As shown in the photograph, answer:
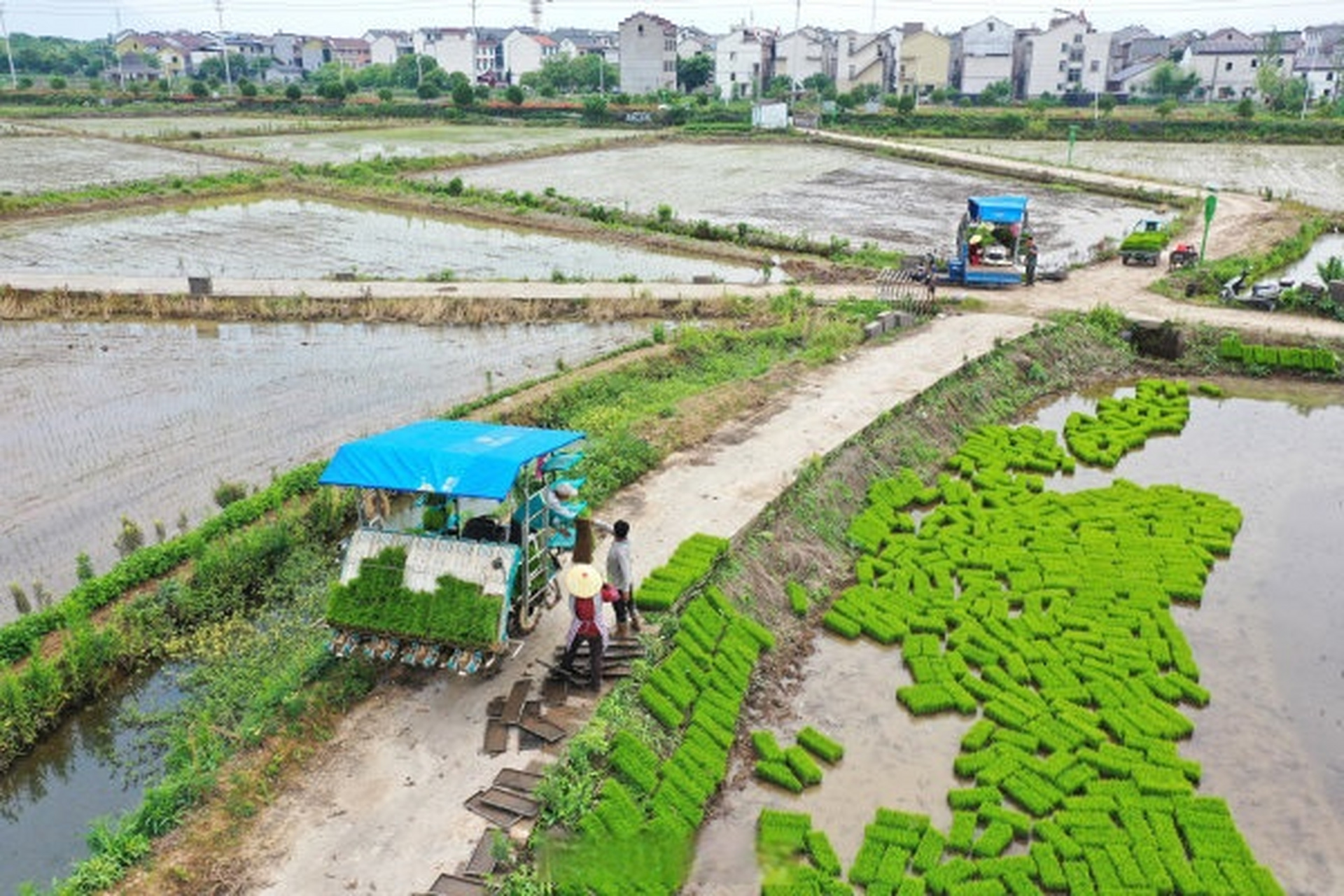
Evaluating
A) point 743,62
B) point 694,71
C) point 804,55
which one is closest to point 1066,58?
point 804,55

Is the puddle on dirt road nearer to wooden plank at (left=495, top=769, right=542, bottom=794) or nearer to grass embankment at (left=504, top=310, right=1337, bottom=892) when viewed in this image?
grass embankment at (left=504, top=310, right=1337, bottom=892)

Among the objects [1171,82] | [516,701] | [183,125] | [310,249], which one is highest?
[1171,82]

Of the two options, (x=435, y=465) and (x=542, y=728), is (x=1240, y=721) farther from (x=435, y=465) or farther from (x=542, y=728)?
(x=435, y=465)

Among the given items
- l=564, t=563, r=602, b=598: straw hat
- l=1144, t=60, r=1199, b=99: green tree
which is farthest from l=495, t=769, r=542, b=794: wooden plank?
l=1144, t=60, r=1199, b=99: green tree

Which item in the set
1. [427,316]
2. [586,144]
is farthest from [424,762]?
[586,144]

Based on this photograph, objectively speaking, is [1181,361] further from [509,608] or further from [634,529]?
[509,608]

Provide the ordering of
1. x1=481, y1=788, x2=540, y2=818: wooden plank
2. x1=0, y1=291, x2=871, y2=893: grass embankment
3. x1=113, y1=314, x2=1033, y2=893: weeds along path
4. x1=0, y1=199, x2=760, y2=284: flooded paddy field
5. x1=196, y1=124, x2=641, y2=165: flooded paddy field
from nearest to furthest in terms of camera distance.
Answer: x1=113, y1=314, x2=1033, y2=893: weeds along path → x1=0, y1=291, x2=871, y2=893: grass embankment → x1=481, y1=788, x2=540, y2=818: wooden plank → x1=0, y1=199, x2=760, y2=284: flooded paddy field → x1=196, y1=124, x2=641, y2=165: flooded paddy field

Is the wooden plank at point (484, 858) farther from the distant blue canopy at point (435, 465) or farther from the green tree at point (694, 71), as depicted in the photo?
the green tree at point (694, 71)
